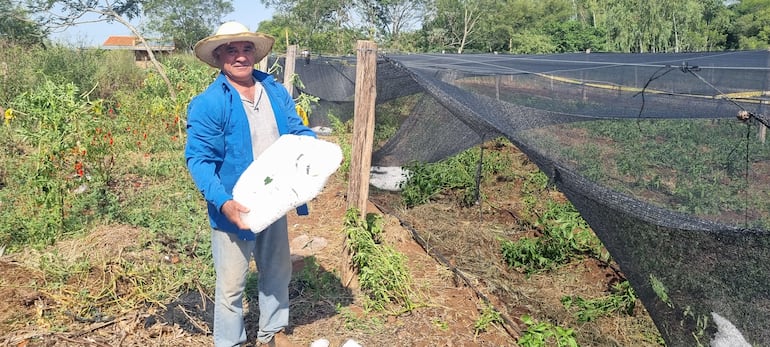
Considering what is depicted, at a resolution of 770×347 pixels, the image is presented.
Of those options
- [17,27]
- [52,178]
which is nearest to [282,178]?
[52,178]

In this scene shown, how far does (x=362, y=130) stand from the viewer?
3.40 metres

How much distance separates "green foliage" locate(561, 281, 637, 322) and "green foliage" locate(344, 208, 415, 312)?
0.91 metres

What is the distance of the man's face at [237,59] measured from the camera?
235 cm

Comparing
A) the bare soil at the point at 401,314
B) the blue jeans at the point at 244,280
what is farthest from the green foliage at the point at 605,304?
the blue jeans at the point at 244,280

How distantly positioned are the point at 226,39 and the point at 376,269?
5.13 feet

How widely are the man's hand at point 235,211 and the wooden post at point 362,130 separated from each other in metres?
1.29

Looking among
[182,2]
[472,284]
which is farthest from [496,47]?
[472,284]

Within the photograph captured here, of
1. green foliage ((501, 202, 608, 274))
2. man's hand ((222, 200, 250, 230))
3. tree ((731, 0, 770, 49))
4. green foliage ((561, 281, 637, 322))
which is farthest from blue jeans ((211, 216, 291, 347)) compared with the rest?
tree ((731, 0, 770, 49))

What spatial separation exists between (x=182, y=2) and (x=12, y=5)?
2169cm

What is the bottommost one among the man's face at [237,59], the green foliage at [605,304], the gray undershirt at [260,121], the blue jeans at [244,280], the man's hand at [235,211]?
the green foliage at [605,304]

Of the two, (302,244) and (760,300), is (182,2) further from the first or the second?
(760,300)

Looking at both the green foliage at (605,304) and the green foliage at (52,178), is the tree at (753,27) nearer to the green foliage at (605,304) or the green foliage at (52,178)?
the green foliage at (605,304)

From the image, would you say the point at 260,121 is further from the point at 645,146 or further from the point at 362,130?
the point at 645,146

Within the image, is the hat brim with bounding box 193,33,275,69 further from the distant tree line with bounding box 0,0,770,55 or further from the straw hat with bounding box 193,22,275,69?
the distant tree line with bounding box 0,0,770,55
